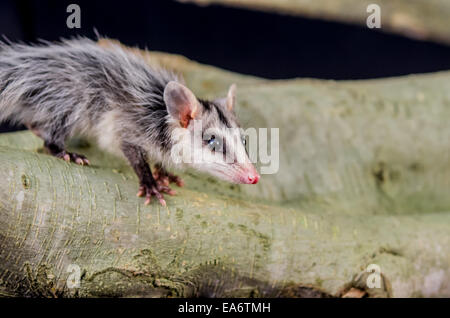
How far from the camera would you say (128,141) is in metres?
1.72

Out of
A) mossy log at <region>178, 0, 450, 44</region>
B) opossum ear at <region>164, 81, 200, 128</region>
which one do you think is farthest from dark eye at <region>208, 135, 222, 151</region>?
mossy log at <region>178, 0, 450, 44</region>

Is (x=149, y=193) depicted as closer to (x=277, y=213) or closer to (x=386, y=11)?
(x=277, y=213)

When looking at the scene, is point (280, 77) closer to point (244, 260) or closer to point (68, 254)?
point (244, 260)

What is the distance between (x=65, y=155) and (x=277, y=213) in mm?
754

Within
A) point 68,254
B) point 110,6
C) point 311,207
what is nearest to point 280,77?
point 110,6

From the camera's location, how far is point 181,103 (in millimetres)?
1617

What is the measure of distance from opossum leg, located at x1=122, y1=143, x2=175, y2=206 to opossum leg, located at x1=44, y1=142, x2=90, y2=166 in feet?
0.47

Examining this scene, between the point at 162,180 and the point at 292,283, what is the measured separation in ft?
1.90

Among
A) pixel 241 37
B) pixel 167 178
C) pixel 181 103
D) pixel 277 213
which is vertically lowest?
pixel 277 213

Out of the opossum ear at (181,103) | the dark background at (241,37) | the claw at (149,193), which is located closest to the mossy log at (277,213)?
the claw at (149,193)

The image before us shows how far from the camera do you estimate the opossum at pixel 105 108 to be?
167cm

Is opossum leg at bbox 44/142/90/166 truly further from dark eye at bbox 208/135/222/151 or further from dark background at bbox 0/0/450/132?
dark background at bbox 0/0/450/132

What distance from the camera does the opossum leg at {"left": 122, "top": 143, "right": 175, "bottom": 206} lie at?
1.53 m

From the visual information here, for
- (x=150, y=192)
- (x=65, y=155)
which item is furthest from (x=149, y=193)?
(x=65, y=155)
